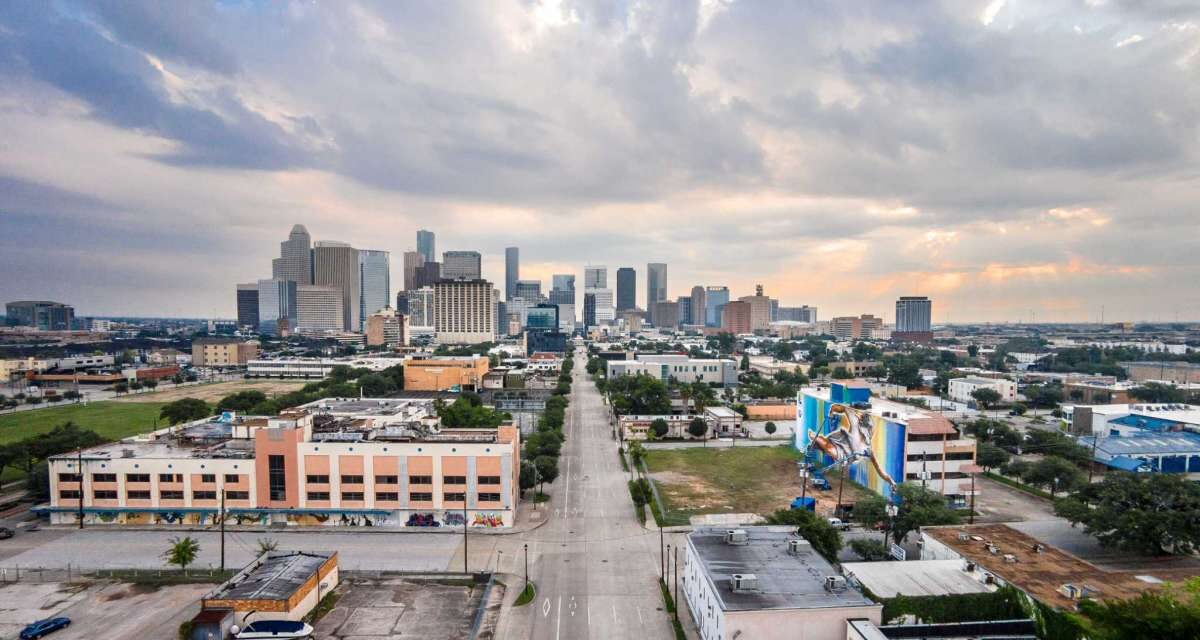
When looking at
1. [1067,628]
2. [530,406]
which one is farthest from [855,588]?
[530,406]

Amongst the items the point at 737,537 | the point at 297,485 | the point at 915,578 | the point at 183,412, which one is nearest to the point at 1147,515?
the point at 915,578

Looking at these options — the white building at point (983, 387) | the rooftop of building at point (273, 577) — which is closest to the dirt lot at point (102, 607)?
the rooftop of building at point (273, 577)

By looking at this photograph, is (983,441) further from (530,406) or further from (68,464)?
(68,464)

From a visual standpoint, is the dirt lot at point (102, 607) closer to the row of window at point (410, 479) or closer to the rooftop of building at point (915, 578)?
the row of window at point (410, 479)

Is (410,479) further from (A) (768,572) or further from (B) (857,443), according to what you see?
(B) (857,443)

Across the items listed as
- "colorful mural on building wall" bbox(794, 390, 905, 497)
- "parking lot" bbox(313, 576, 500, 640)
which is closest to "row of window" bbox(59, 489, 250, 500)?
"parking lot" bbox(313, 576, 500, 640)

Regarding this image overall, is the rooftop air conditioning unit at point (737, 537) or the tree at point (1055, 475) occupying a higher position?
the rooftop air conditioning unit at point (737, 537)
